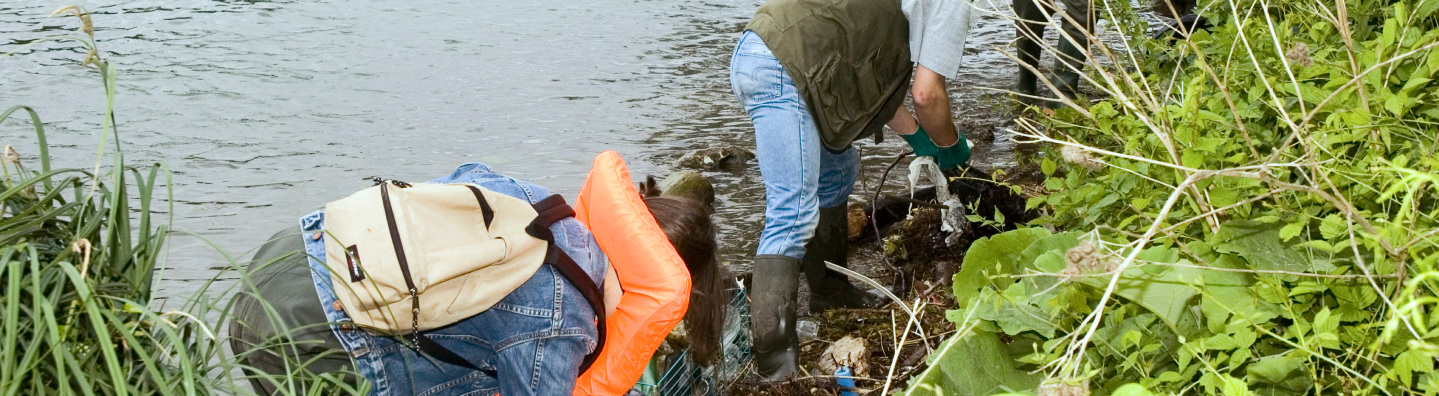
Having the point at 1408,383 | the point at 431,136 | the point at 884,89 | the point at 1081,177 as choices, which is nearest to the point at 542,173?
the point at 431,136

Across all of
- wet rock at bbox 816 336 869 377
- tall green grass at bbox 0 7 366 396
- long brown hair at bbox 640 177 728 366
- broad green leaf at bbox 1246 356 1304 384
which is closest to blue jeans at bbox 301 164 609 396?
long brown hair at bbox 640 177 728 366

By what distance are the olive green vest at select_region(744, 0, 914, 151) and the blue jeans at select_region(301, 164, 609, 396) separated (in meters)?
1.17

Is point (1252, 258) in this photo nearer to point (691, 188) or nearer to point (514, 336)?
point (514, 336)

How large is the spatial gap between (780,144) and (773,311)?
1.80 ft

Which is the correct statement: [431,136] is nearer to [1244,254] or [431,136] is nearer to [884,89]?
[884,89]

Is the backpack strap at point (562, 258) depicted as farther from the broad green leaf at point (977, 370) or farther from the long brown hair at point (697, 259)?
the broad green leaf at point (977, 370)

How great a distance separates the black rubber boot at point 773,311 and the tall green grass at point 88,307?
2.07 m

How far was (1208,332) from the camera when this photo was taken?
180cm

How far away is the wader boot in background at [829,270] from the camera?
4.24 metres

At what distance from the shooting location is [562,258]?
2418mm

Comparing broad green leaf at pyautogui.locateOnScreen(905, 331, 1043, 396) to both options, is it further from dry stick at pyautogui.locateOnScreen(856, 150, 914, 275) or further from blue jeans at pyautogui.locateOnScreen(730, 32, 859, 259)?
dry stick at pyautogui.locateOnScreen(856, 150, 914, 275)

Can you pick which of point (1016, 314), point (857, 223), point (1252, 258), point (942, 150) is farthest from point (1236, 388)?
point (857, 223)

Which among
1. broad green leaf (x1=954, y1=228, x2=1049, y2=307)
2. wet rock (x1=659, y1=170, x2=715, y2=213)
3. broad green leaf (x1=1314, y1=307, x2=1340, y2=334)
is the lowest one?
wet rock (x1=659, y1=170, x2=715, y2=213)

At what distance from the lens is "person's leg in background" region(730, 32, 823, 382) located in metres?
3.49
